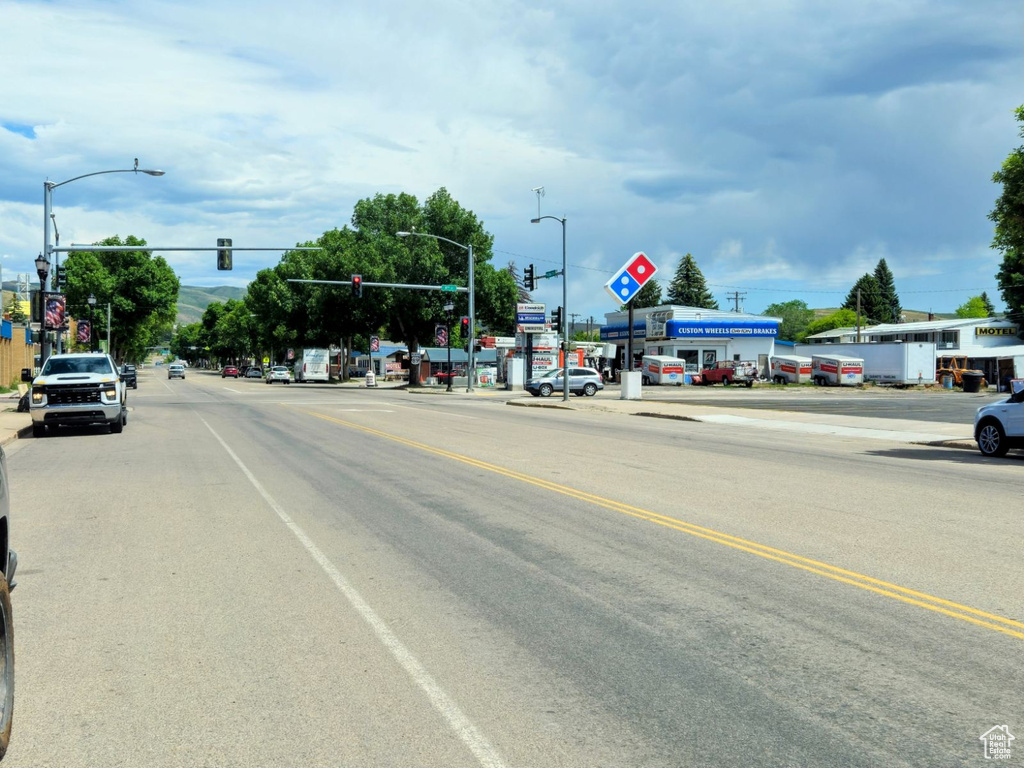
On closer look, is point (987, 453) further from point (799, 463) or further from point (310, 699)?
point (310, 699)

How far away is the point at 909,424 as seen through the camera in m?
27.3

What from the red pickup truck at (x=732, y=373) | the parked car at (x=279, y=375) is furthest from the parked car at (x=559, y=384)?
the parked car at (x=279, y=375)

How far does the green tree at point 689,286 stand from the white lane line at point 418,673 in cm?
12669

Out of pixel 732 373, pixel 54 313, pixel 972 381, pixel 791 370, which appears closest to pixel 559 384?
pixel 732 373

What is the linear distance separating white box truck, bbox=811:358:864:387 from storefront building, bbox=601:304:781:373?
11937 mm

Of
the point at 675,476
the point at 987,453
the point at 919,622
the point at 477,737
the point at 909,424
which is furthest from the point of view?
the point at 909,424

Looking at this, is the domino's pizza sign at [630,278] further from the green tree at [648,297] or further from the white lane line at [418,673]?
the green tree at [648,297]

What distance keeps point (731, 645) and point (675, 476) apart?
8.43 m

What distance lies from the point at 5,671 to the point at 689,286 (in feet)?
434

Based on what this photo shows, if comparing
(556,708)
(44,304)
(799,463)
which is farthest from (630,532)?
(44,304)

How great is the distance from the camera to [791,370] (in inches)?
2665

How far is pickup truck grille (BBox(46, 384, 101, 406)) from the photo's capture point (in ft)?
71.7

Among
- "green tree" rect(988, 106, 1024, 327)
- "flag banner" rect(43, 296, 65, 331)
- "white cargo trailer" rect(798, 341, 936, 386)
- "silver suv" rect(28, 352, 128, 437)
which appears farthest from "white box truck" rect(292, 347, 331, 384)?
"green tree" rect(988, 106, 1024, 327)

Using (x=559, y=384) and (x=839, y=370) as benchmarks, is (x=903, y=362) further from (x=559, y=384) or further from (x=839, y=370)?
(x=559, y=384)
